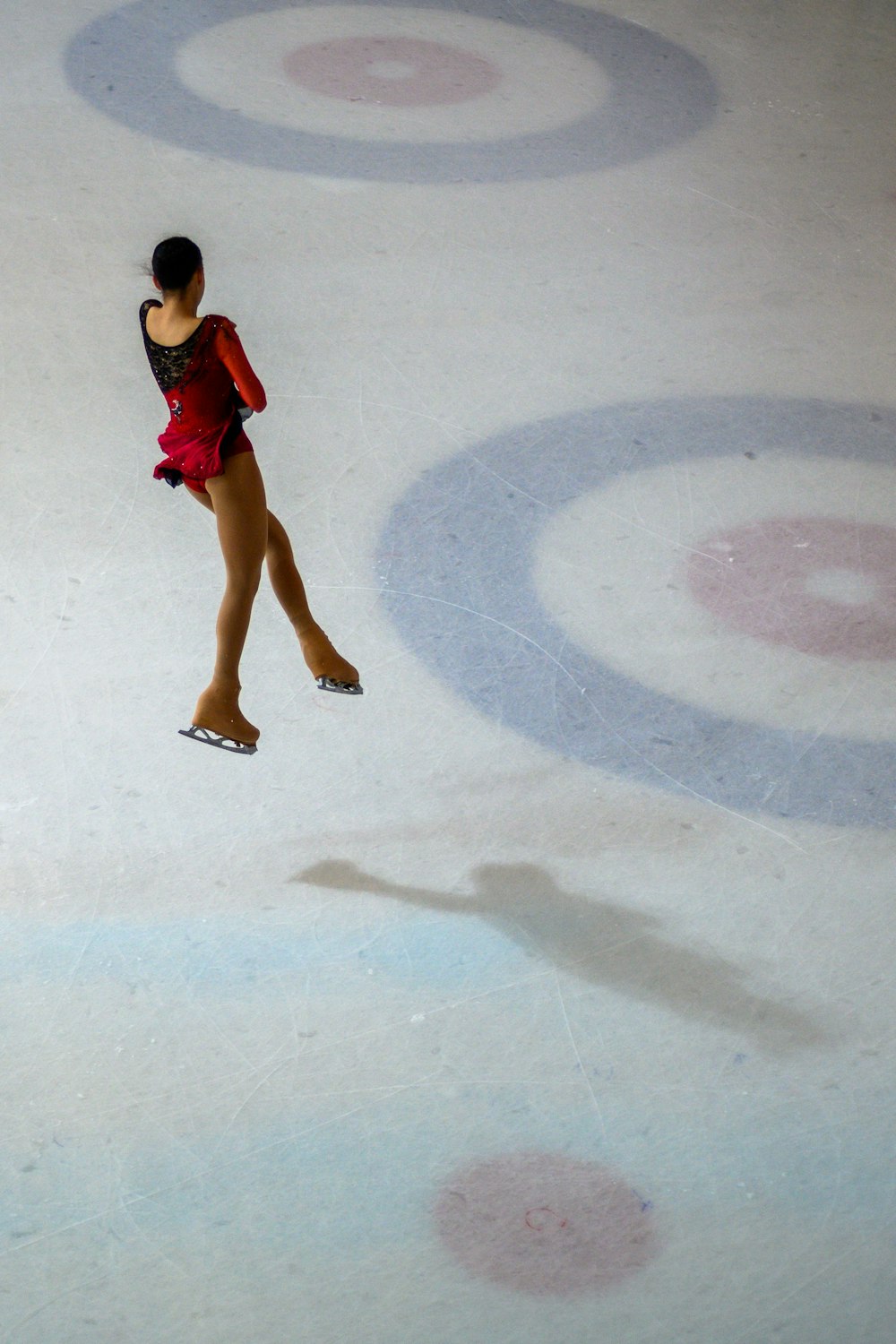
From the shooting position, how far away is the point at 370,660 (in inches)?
169

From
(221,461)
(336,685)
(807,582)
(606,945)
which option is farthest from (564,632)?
(221,461)

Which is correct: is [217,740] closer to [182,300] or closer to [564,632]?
[182,300]

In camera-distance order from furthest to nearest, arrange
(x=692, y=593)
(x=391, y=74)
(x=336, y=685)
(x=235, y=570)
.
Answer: (x=391, y=74), (x=692, y=593), (x=336, y=685), (x=235, y=570)

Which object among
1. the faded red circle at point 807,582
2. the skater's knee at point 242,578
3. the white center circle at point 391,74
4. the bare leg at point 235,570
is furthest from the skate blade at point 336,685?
the white center circle at point 391,74

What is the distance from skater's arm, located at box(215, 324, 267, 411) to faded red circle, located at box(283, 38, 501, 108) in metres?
5.05

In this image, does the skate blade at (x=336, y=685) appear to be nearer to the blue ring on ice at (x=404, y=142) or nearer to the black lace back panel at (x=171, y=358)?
the black lace back panel at (x=171, y=358)

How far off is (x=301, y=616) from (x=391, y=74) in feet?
17.5

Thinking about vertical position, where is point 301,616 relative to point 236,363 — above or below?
below

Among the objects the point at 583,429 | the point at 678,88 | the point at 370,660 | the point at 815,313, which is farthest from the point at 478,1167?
the point at 678,88

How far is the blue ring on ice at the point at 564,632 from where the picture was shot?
3979 millimetres

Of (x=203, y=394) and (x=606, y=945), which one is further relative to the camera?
(x=606, y=945)

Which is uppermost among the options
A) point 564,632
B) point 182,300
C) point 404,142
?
point 182,300

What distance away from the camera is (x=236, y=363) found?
10.2 ft

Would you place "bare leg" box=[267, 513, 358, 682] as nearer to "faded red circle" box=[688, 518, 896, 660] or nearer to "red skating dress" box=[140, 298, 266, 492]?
"red skating dress" box=[140, 298, 266, 492]
